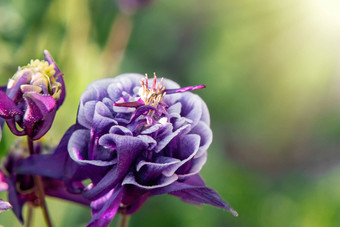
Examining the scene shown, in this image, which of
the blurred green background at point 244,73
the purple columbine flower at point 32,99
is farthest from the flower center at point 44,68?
the blurred green background at point 244,73

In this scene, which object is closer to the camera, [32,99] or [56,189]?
[32,99]

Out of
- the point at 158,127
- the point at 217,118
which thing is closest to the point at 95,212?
the point at 158,127

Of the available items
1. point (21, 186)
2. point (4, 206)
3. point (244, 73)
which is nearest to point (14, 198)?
point (21, 186)

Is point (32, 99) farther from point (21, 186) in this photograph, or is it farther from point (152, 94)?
point (21, 186)

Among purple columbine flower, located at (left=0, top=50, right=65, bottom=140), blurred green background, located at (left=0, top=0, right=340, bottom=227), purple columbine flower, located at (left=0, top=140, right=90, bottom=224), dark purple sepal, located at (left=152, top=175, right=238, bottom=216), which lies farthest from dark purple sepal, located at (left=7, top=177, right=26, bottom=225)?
blurred green background, located at (left=0, top=0, right=340, bottom=227)

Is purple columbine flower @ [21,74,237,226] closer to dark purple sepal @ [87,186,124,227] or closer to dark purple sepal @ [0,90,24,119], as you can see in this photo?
dark purple sepal @ [87,186,124,227]

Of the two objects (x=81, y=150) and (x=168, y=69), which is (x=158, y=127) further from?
(x=168, y=69)
